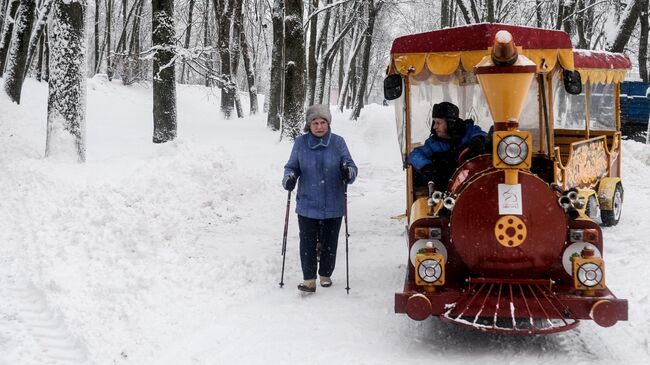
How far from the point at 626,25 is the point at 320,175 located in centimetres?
1353

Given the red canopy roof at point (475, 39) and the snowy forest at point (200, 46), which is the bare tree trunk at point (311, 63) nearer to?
the snowy forest at point (200, 46)

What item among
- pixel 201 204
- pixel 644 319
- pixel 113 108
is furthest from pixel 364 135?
pixel 644 319

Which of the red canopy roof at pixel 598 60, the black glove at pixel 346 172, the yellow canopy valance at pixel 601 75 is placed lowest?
the black glove at pixel 346 172

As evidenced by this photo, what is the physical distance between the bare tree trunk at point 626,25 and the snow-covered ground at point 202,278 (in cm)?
662

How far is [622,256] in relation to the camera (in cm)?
781

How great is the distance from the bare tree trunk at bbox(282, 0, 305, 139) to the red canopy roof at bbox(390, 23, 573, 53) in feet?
31.0

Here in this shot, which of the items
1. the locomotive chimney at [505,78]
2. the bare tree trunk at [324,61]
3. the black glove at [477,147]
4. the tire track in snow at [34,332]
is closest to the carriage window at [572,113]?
the black glove at [477,147]

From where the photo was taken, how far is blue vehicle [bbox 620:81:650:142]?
2655 cm

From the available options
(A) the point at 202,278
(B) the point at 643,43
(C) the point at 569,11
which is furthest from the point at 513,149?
(B) the point at 643,43

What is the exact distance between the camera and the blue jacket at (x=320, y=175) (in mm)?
6523

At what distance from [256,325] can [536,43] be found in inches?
151

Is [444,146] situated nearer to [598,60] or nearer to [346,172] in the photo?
[346,172]

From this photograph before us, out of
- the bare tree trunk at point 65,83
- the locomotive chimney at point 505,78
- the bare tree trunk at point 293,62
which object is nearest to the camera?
the locomotive chimney at point 505,78

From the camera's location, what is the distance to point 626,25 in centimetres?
1678
